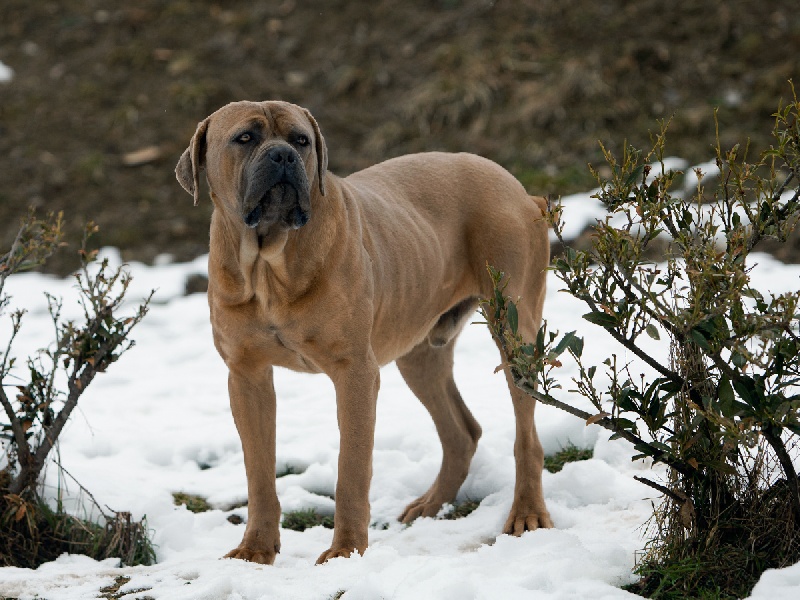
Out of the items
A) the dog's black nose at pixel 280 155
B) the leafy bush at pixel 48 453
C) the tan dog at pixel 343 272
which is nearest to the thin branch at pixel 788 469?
the tan dog at pixel 343 272

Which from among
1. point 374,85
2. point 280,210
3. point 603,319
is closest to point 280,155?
point 280,210

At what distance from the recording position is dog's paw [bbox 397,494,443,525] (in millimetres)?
4766

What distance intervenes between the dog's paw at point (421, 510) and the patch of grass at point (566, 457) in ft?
1.88

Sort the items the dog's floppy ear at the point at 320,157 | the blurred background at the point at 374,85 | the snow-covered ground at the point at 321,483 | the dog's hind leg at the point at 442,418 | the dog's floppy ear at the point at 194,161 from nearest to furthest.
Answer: the snow-covered ground at the point at 321,483
the dog's floppy ear at the point at 320,157
the dog's floppy ear at the point at 194,161
the dog's hind leg at the point at 442,418
the blurred background at the point at 374,85

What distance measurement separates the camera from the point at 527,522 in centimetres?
436

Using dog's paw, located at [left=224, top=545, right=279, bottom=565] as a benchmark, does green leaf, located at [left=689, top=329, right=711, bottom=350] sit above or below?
above

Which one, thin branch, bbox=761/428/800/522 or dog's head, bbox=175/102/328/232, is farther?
dog's head, bbox=175/102/328/232

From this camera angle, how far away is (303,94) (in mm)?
10875

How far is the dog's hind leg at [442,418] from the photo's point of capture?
487 centimetres

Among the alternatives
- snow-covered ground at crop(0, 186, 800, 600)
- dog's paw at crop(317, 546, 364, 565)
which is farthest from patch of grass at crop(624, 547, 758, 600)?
dog's paw at crop(317, 546, 364, 565)

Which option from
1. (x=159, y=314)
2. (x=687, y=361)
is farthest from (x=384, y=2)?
(x=687, y=361)

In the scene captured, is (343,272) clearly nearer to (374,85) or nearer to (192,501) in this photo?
(192,501)

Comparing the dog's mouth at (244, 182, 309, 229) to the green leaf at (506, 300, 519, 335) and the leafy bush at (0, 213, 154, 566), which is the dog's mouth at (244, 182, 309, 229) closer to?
the leafy bush at (0, 213, 154, 566)

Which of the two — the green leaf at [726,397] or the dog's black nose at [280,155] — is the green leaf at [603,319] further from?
the dog's black nose at [280,155]
